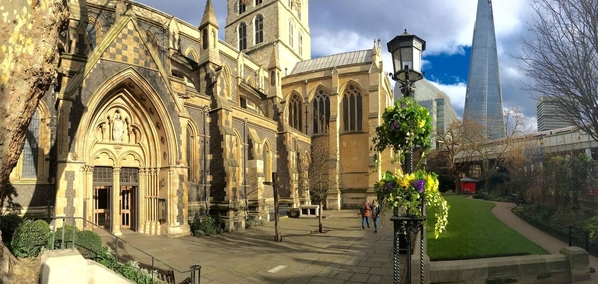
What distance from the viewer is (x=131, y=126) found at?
1389 cm

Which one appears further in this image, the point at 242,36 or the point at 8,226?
the point at 242,36

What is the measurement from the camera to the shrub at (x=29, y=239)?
23.9 ft

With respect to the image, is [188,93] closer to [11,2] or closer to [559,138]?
[11,2]

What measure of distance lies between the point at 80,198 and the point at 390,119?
1077 cm

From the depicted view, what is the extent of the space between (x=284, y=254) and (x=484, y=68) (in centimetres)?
13070

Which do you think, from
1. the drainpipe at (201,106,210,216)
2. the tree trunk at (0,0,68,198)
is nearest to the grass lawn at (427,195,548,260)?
the tree trunk at (0,0,68,198)

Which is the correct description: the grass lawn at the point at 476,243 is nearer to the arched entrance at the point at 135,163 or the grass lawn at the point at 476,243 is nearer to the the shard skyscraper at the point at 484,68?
the arched entrance at the point at 135,163

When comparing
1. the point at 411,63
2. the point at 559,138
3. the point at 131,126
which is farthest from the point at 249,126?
the point at 559,138

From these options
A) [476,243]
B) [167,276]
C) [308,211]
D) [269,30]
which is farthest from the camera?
[269,30]

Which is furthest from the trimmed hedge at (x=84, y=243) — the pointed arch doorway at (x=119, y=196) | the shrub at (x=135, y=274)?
the pointed arch doorway at (x=119, y=196)

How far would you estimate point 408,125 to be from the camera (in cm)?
520

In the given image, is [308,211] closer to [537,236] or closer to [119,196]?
[119,196]

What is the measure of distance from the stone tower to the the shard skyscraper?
96.1 meters

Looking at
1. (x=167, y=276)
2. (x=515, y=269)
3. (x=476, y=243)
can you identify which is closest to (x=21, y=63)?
(x=167, y=276)
